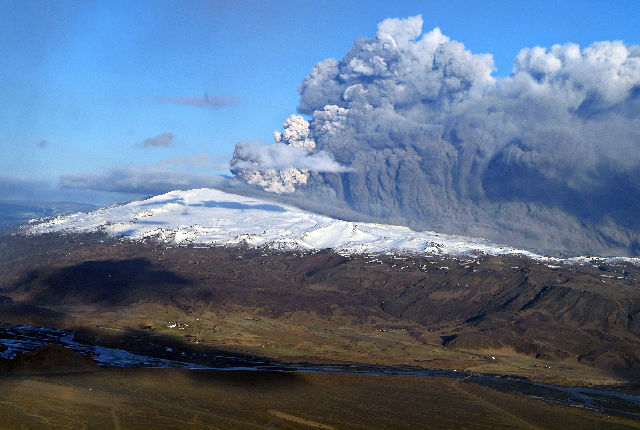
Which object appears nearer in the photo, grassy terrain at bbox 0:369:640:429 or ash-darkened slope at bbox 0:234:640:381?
grassy terrain at bbox 0:369:640:429

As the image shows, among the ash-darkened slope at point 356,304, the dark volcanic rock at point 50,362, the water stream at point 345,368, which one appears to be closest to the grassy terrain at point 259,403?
the dark volcanic rock at point 50,362

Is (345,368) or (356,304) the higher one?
(356,304)

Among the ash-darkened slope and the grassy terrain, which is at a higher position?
the ash-darkened slope

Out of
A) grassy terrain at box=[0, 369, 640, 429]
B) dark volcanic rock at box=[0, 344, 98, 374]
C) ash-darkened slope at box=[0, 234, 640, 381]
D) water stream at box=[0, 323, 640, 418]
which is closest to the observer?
grassy terrain at box=[0, 369, 640, 429]

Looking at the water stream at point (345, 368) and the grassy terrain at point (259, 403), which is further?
the water stream at point (345, 368)

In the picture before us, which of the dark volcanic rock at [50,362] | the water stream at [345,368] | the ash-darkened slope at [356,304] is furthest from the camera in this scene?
the ash-darkened slope at [356,304]

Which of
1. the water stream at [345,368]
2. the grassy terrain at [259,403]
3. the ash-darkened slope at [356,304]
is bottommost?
the grassy terrain at [259,403]

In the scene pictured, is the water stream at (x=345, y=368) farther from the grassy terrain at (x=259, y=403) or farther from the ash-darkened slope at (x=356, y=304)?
the ash-darkened slope at (x=356, y=304)

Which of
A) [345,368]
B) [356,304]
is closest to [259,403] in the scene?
[345,368]

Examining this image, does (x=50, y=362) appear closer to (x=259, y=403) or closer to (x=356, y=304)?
(x=259, y=403)

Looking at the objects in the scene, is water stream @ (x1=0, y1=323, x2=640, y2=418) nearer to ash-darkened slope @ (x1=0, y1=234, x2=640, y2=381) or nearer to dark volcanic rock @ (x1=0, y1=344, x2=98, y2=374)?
dark volcanic rock @ (x1=0, y1=344, x2=98, y2=374)

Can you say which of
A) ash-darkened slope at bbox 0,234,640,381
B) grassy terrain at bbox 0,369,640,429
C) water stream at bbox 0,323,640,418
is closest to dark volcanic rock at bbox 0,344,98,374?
grassy terrain at bbox 0,369,640,429
